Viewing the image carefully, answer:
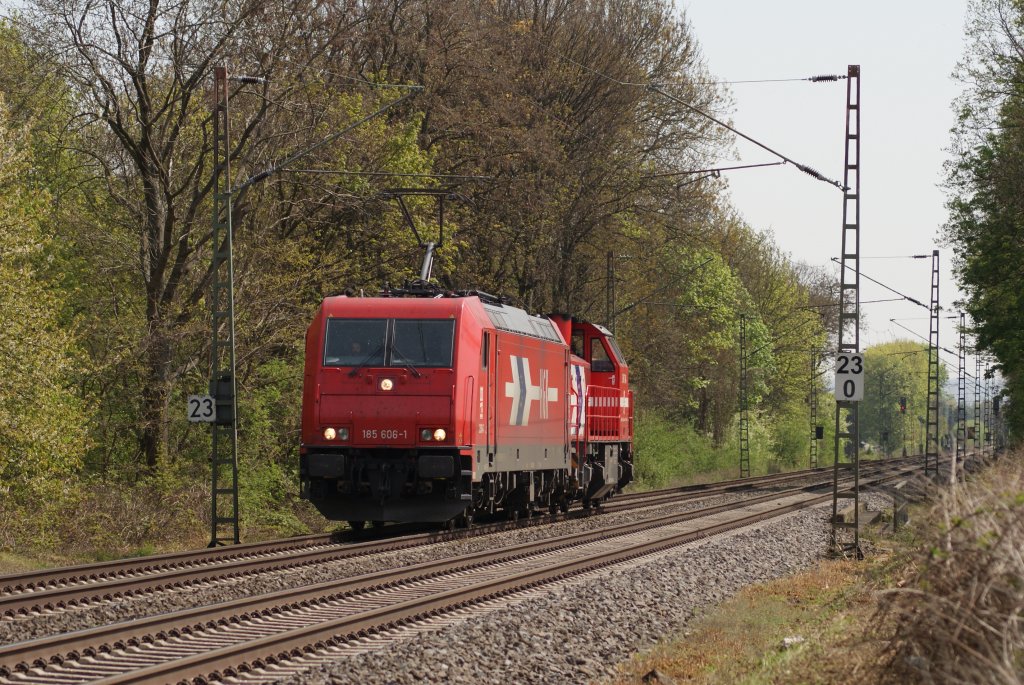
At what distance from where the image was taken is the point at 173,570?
17031mm

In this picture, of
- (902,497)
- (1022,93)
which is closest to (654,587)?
(902,497)

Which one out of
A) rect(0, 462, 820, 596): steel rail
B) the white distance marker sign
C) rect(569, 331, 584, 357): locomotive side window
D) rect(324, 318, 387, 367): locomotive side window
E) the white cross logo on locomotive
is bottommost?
rect(0, 462, 820, 596): steel rail

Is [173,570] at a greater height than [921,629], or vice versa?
[921,629]

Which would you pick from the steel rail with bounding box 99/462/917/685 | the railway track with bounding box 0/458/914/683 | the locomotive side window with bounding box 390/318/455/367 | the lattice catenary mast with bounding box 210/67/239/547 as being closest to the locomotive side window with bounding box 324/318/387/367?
the locomotive side window with bounding box 390/318/455/367

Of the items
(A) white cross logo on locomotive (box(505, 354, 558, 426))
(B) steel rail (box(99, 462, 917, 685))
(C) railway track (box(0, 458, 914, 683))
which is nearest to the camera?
(B) steel rail (box(99, 462, 917, 685))

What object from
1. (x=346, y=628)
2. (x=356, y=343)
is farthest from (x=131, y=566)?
(x=346, y=628)

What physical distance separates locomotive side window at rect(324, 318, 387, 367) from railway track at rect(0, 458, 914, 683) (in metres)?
3.91

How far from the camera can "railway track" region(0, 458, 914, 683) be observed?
397 inches

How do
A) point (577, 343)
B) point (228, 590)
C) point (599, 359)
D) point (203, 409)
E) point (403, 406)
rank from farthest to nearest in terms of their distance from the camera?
point (599, 359) < point (577, 343) < point (203, 409) < point (403, 406) < point (228, 590)

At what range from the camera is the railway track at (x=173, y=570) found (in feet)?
45.3

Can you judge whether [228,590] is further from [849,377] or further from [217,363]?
[849,377]

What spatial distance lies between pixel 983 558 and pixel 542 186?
34.8m

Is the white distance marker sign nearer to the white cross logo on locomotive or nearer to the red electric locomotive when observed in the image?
the red electric locomotive

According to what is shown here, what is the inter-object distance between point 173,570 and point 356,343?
5445 mm
